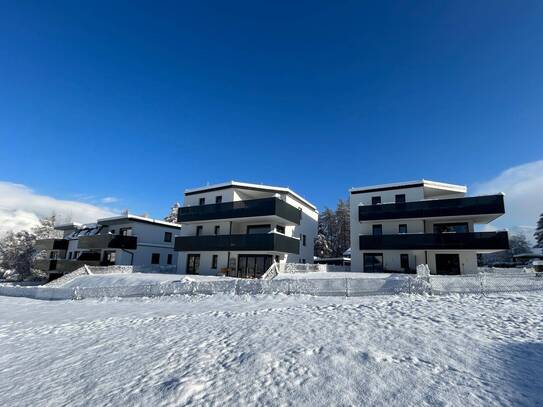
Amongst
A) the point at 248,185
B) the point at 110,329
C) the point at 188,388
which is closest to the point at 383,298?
the point at 188,388

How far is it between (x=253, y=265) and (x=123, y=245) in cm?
1809

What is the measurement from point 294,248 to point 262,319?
2057cm

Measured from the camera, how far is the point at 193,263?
32.8 m

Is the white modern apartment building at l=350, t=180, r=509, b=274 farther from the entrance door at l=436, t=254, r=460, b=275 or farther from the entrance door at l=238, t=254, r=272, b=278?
the entrance door at l=238, t=254, r=272, b=278

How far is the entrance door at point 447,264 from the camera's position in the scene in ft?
93.3

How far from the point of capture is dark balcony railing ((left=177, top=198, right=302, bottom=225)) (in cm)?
2805

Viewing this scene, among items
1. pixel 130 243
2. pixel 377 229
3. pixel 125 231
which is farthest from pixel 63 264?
pixel 377 229

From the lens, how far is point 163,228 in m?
42.0

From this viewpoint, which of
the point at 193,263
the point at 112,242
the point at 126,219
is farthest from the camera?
the point at 126,219

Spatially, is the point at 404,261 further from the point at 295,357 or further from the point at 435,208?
the point at 295,357

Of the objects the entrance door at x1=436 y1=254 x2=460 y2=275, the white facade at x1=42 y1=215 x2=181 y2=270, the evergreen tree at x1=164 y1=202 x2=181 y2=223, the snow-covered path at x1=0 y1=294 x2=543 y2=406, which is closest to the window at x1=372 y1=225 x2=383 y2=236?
the entrance door at x1=436 y1=254 x2=460 y2=275

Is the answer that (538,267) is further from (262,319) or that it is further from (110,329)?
(110,329)

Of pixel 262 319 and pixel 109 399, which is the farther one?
pixel 262 319

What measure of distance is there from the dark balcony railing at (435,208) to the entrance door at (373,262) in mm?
3839
